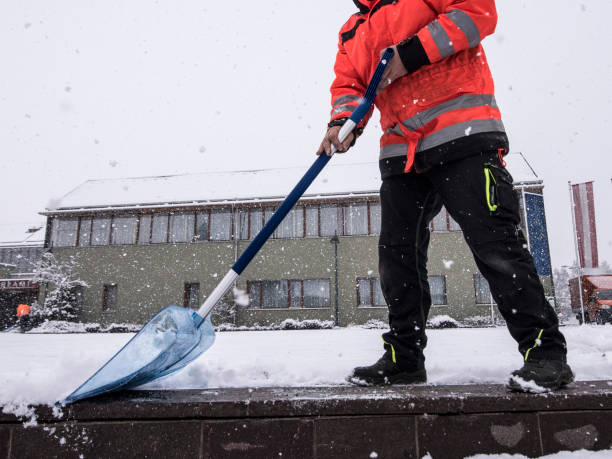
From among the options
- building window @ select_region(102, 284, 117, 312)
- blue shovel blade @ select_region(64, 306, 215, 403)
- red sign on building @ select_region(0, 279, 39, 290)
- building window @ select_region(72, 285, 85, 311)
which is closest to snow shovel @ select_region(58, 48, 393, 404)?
blue shovel blade @ select_region(64, 306, 215, 403)

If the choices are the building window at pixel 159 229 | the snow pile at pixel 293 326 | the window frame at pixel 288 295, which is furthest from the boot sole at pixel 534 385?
the building window at pixel 159 229

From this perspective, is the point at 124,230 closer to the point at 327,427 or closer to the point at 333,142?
the point at 333,142

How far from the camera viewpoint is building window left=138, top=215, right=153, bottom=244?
1844cm

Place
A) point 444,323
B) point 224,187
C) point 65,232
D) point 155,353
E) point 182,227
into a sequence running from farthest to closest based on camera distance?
1. point 224,187
2. point 65,232
3. point 182,227
4. point 444,323
5. point 155,353

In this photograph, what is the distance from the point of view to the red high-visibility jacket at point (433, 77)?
66.1 inches

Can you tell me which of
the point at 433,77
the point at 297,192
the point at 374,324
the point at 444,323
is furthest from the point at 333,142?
the point at 374,324

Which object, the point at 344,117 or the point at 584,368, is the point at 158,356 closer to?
the point at 344,117

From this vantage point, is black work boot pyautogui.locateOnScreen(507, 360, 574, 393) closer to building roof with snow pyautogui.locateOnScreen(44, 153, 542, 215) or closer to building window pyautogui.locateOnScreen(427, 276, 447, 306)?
building window pyautogui.locateOnScreen(427, 276, 447, 306)

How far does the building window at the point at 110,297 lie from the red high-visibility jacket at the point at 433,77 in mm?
18497

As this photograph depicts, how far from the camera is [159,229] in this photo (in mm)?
18469

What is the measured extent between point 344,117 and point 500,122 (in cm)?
69

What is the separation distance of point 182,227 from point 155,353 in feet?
57.0

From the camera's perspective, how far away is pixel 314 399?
4.46 ft

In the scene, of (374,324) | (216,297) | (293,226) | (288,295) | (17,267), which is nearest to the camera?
(216,297)
